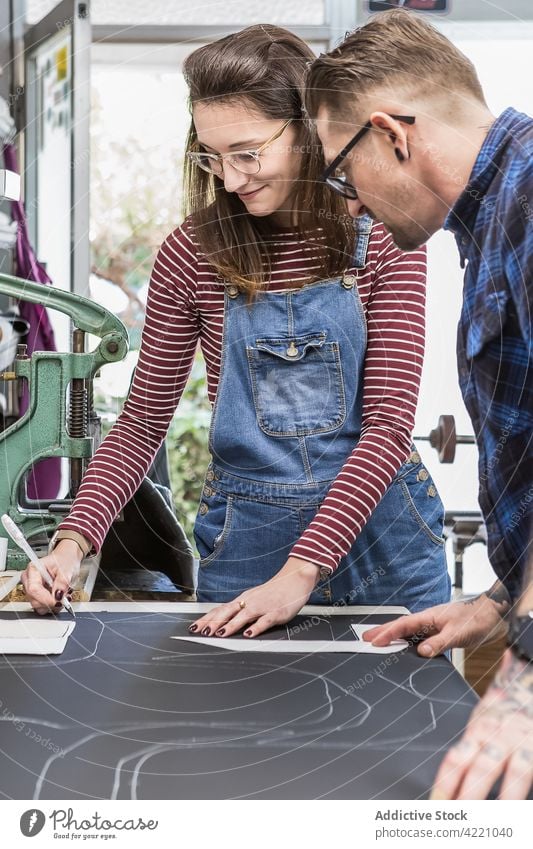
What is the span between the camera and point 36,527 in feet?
3.55

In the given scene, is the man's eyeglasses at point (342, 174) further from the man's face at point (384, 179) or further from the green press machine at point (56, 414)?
the green press machine at point (56, 414)

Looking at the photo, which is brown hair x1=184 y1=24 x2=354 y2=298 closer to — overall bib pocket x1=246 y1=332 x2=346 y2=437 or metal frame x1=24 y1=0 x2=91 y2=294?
overall bib pocket x1=246 y1=332 x2=346 y2=437

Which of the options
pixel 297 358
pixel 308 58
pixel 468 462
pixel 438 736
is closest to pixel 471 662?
pixel 468 462

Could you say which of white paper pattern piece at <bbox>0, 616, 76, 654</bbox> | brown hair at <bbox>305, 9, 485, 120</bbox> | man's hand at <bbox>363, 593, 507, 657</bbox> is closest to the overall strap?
brown hair at <bbox>305, 9, 485, 120</bbox>

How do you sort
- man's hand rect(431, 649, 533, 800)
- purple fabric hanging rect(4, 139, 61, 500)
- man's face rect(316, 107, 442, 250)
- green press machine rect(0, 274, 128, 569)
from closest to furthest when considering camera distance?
1. man's hand rect(431, 649, 533, 800)
2. man's face rect(316, 107, 442, 250)
3. green press machine rect(0, 274, 128, 569)
4. purple fabric hanging rect(4, 139, 61, 500)

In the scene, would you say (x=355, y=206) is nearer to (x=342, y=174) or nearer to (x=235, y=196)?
(x=342, y=174)

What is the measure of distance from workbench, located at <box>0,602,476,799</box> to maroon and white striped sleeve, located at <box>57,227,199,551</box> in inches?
7.5

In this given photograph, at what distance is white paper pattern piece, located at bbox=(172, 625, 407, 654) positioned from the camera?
0.77 metres

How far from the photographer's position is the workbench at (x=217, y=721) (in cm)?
58

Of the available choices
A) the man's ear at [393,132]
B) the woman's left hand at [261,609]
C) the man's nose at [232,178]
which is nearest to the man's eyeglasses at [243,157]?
the man's nose at [232,178]

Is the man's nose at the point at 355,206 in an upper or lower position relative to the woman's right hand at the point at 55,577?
upper

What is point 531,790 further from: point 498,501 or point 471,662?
point 471,662

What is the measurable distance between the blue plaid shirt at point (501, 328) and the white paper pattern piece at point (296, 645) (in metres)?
0.13

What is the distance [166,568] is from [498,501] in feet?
2.29
